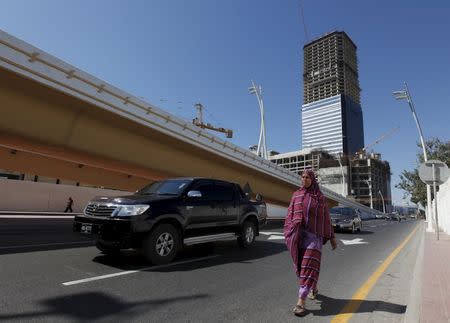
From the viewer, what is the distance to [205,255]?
9125mm

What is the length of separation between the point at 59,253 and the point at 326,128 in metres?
142

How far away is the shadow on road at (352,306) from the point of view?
512 cm

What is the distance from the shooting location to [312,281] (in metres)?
4.94

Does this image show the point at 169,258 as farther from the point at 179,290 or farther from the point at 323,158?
the point at 323,158

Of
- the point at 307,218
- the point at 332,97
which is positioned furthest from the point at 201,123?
the point at 307,218

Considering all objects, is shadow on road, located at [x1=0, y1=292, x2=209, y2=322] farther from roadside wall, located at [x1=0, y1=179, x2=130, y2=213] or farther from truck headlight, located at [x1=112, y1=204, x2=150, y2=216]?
roadside wall, located at [x1=0, y1=179, x2=130, y2=213]

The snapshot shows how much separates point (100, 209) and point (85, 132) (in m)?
10.4

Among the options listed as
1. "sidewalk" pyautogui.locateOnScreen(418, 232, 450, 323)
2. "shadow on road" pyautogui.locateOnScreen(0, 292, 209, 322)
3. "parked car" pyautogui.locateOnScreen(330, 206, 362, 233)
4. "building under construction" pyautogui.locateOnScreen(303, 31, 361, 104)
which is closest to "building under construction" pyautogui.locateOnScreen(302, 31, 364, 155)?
"building under construction" pyautogui.locateOnScreen(303, 31, 361, 104)

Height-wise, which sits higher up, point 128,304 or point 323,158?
point 323,158

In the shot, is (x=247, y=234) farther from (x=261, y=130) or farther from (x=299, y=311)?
(x=261, y=130)

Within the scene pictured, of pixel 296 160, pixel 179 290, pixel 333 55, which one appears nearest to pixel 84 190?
pixel 179 290

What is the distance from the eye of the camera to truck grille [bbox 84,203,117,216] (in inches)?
284

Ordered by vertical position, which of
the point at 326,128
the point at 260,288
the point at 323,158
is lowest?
the point at 260,288

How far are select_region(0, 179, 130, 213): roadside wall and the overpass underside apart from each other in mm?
13145
